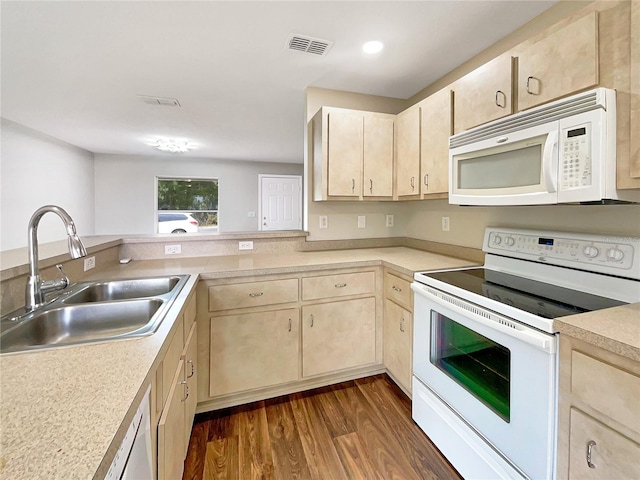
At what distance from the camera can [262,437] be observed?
5.41 ft

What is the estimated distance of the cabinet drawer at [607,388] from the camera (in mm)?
799

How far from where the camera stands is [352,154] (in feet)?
7.53

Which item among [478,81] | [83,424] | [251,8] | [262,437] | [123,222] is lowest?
[262,437]

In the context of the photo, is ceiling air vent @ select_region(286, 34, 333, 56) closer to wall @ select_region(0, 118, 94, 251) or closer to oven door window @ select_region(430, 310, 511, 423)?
oven door window @ select_region(430, 310, 511, 423)

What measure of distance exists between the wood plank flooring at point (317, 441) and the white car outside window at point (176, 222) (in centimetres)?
506

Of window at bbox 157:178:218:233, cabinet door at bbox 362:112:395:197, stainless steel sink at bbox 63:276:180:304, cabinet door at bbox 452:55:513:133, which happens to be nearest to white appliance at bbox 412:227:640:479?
cabinet door at bbox 452:55:513:133

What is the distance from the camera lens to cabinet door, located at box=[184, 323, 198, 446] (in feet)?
4.57

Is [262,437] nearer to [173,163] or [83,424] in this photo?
[83,424]

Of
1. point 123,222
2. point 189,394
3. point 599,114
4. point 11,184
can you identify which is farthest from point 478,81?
point 123,222

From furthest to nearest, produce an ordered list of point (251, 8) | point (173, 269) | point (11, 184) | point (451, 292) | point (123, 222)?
point (123, 222) → point (11, 184) → point (173, 269) → point (251, 8) → point (451, 292)

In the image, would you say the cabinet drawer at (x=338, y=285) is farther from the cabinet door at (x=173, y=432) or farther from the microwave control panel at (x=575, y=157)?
the microwave control panel at (x=575, y=157)

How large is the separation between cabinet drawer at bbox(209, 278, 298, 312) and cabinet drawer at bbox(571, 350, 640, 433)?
1.40 meters

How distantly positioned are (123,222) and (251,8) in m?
5.52

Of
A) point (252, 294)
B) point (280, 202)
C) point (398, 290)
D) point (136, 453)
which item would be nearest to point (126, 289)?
point (252, 294)
